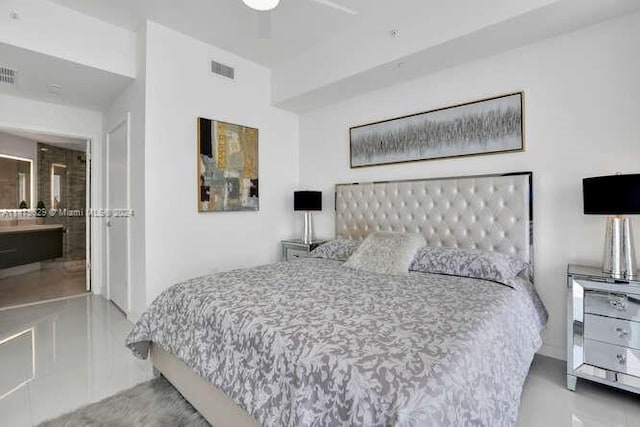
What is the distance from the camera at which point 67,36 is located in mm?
2838

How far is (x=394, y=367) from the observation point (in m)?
1.07

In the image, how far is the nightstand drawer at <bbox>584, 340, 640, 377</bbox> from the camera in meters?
1.92

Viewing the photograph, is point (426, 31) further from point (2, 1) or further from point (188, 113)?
point (2, 1)

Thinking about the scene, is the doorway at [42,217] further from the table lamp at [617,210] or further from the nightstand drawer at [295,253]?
the table lamp at [617,210]

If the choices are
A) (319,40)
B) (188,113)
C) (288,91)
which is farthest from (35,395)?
(319,40)

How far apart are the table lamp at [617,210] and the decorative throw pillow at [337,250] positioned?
183 cm

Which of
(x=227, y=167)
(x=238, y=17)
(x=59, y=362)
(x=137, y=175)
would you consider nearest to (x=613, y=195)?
(x=238, y=17)

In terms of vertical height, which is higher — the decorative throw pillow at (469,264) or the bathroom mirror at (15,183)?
the bathroom mirror at (15,183)

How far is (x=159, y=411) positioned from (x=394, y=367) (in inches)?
61.7

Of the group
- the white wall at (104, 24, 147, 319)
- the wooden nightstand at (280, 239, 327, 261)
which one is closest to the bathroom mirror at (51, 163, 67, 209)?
the white wall at (104, 24, 147, 319)

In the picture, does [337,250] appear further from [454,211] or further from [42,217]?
[42,217]

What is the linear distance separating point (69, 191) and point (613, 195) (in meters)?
8.16

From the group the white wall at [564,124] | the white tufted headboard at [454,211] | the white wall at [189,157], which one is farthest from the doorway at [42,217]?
the white wall at [564,124]

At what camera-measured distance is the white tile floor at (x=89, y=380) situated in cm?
185
